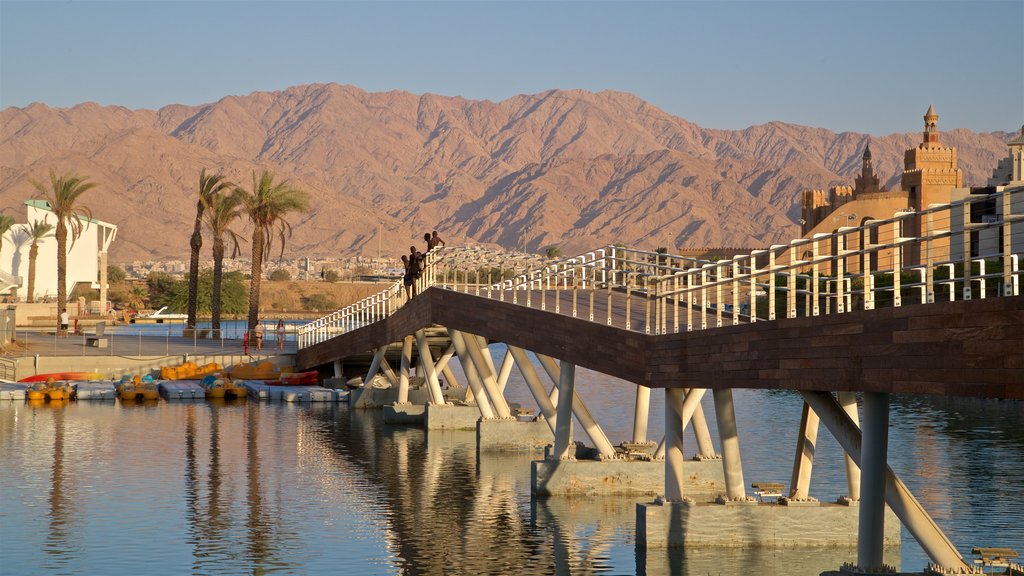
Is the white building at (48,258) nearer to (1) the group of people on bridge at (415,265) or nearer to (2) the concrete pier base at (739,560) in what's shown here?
(1) the group of people on bridge at (415,265)

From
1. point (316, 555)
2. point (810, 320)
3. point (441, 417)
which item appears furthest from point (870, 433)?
point (441, 417)

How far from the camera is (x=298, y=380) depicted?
60.1 m

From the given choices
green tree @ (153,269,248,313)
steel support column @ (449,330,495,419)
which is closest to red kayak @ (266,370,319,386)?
steel support column @ (449,330,495,419)

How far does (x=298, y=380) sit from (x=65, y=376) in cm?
1017

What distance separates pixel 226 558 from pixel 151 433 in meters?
20.8

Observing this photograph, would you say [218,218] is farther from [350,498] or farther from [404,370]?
[350,498]

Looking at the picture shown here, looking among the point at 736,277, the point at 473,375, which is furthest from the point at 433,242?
the point at 736,277

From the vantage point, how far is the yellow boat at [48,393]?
52812mm

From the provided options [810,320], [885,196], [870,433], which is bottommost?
[870,433]

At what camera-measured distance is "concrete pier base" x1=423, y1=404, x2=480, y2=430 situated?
1746 inches

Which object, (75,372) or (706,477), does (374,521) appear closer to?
(706,477)

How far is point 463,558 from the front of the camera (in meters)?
23.1

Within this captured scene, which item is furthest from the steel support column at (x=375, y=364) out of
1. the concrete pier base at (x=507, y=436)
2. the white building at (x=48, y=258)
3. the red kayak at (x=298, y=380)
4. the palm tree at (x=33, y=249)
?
the white building at (x=48, y=258)

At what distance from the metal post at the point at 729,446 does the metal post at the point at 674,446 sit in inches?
32.5
